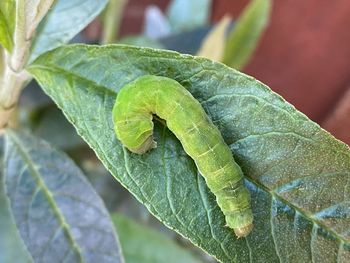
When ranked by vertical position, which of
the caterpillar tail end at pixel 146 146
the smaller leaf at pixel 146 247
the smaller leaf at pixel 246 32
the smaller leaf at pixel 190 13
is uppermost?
the caterpillar tail end at pixel 146 146

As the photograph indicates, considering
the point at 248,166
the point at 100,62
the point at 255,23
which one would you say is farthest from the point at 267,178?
the point at 255,23

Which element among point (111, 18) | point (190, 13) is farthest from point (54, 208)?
point (190, 13)

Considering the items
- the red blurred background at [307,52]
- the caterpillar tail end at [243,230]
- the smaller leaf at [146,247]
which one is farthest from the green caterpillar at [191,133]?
the red blurred background at [307,52]

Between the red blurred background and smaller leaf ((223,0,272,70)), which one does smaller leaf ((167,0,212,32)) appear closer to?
smaller leaf ((223,0,272,70))

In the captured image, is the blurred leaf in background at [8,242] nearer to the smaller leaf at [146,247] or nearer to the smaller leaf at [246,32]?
the smaller leaf at [146,247]

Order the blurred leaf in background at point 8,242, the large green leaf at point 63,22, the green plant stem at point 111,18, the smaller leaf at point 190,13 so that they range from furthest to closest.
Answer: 1. the smaller leaf at point 190,13
2. the green plant stem at point 111,18
3. the blurred leaf in background at point 8,242
4. the large green leaf at point 63,22

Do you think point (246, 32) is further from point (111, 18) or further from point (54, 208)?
point (54, 208)

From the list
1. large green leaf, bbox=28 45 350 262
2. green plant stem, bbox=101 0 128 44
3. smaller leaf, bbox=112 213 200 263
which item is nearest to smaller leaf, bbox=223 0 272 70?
green plant stem, bbox=101 0 128 44
